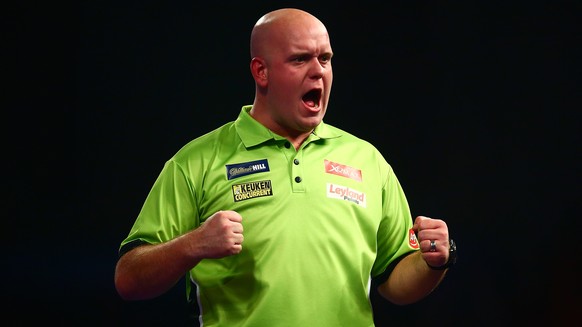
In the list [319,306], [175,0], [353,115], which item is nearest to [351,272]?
[319,306]

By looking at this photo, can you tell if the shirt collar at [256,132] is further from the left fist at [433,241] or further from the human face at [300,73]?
the left fist at [433,241]

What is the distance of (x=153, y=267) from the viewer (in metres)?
2.01

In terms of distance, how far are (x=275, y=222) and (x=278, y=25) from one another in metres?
0.48

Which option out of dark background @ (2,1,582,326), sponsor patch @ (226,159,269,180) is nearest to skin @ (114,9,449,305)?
sponsor patch @ (226,159,269,180)

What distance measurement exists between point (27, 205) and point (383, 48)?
1.36 metres

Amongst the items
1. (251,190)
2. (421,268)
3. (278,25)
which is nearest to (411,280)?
(421,268)

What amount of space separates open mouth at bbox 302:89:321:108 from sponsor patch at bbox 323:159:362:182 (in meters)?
0.14

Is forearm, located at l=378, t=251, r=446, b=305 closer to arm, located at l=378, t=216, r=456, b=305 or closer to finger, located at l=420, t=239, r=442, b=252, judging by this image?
arm, located at l=378, t=216, r=456, b=305

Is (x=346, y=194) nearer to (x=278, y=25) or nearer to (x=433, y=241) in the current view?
(x=433, y=241)

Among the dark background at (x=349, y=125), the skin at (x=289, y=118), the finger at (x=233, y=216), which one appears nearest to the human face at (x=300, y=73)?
the skin at (x=289, y=118)

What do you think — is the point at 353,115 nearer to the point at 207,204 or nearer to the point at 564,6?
the point at 564,6

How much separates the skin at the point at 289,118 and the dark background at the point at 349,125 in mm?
951

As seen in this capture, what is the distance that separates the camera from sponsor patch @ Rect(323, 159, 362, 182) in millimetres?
2191

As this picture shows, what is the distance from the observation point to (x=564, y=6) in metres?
3.28
